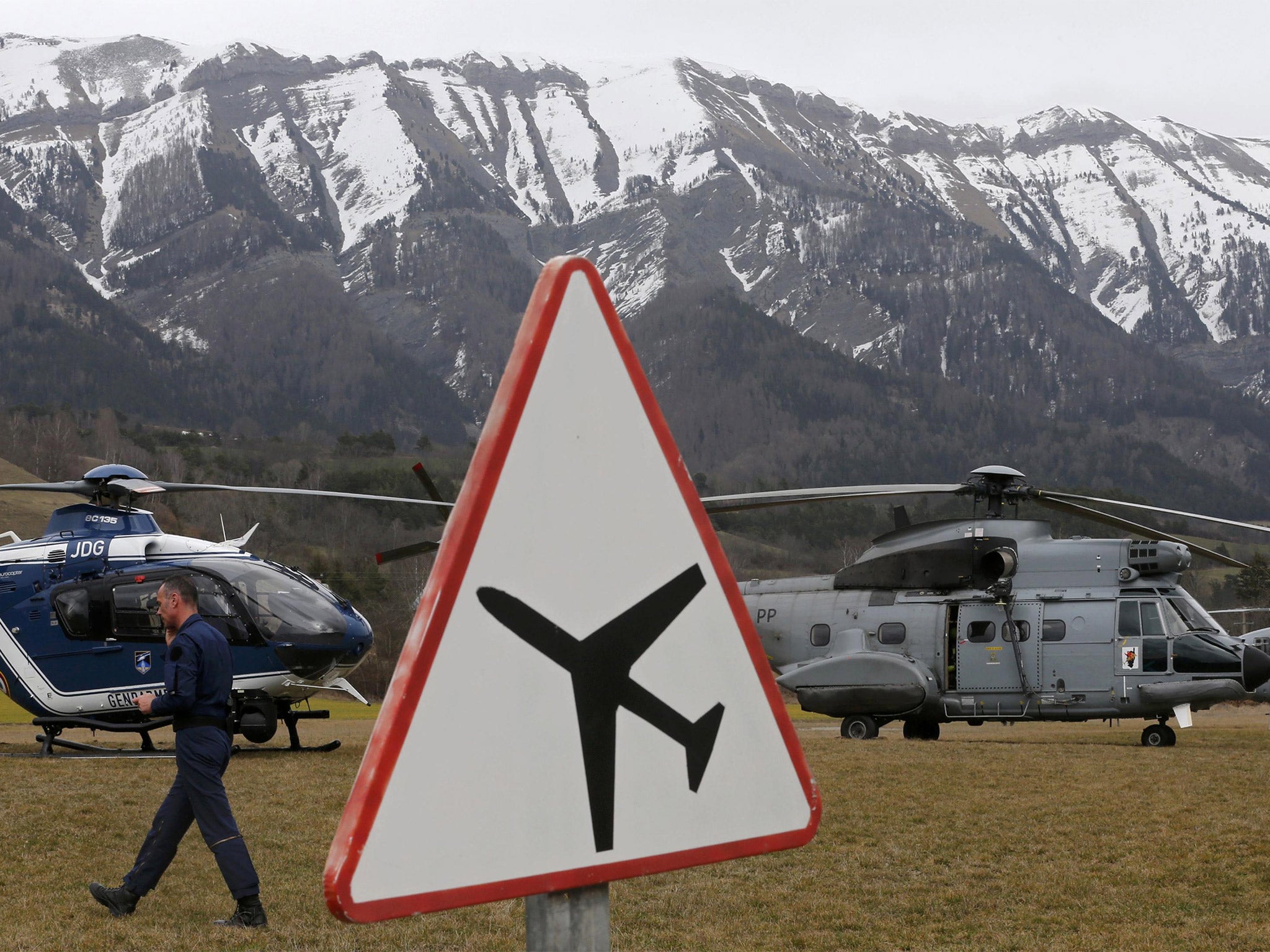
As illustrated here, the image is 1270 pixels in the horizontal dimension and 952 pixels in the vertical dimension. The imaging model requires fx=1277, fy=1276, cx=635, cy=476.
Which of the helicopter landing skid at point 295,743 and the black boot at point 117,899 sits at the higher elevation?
the black boot at point 117,899

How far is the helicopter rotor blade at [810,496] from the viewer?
9.29 metres

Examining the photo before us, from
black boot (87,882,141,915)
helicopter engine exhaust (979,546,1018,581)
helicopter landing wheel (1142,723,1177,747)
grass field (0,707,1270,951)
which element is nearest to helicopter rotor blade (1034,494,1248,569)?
helicopter engine exhaust (979,546,1018,581)

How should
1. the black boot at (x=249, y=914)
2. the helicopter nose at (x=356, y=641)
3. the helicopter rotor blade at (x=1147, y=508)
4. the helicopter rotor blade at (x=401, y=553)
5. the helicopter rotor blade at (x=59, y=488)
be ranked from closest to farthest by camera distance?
the black boot at (x=249, y=914) < the helicopter rotor blade at (x=1147, y=508) < the helicopter rotor blade at (x=401, y=553) < the helicopter rotor blade at (x=59, y=488) < the helicopter nose at (x=356, y=641)

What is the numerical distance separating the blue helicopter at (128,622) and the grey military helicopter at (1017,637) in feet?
21.5

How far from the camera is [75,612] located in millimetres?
16125

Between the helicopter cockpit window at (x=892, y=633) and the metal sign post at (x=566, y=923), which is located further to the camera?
the helicopter cockpit window at (x=892, y=633)

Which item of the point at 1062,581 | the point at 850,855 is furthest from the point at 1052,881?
the point at 1062,581

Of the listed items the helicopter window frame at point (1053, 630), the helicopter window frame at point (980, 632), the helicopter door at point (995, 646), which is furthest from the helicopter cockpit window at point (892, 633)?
the helicopter window frame at point (1053, 630)

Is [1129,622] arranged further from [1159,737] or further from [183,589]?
[183,589]

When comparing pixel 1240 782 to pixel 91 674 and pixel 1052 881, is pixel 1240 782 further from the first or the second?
pixel 91 674

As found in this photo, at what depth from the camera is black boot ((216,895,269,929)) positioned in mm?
7031

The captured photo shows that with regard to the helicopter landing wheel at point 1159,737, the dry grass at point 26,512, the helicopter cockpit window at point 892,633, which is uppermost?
the helicopter cockpit window at point 892,633

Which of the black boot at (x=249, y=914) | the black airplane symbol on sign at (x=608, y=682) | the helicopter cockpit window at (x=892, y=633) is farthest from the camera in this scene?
the helicopter cockpit window at (x=892, y=633)

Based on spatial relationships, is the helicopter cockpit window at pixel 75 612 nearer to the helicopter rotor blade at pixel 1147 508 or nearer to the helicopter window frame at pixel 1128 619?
the helicopter rotor blade at pixel 1147 508
